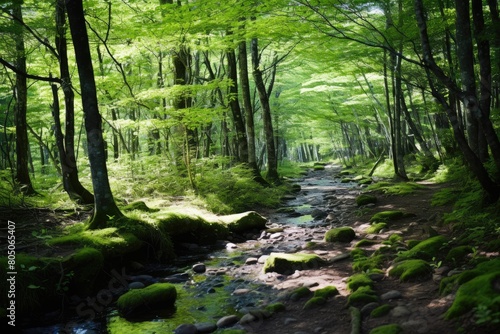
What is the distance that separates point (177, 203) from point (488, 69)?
7919 mm

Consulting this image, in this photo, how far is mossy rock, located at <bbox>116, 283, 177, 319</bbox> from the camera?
5348 millimetres

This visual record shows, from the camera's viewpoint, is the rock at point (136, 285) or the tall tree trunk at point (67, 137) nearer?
the rock at point (136, 285)

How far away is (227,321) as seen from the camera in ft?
15.7

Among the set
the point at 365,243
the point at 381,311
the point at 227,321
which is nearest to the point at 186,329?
the point at 227,321

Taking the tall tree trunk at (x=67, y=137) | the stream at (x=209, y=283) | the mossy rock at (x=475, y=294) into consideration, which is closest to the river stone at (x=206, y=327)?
the stream at (x=209, y=283)

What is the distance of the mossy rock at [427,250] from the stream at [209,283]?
1688 mm

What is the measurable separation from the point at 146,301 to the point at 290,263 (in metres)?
2.40

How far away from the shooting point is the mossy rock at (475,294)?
3.41 metres

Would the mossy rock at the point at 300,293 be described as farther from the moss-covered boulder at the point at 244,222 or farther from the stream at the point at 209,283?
the moss-covered boulder at the point at 244,222

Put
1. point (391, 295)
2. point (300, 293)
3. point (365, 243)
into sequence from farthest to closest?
point (365, 243)
point (300, 293)
point (391, 295)

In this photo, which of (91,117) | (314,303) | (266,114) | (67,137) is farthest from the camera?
(266,114)

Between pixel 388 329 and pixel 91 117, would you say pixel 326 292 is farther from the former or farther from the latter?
pixel 91 117

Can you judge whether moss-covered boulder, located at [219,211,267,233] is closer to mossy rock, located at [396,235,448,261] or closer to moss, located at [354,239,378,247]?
moss, located at [354,239,378,247]

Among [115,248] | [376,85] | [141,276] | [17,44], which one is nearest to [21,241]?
[115,248]
